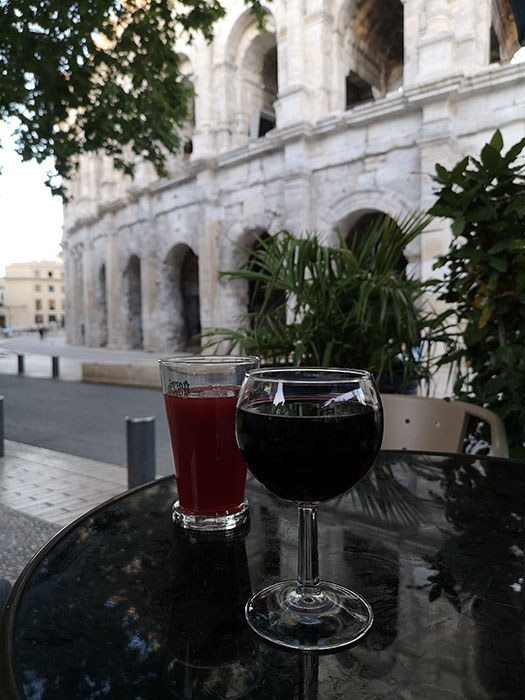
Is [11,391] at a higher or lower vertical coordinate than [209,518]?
lower

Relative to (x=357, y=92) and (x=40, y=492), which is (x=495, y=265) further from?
(x=357, y=92)

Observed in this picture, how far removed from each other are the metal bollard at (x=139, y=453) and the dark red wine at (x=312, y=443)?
337 centimetres

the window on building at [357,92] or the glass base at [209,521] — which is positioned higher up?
the window on building at [357,92]

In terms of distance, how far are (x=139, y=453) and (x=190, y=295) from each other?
58.7 ft

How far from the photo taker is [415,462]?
1362mm

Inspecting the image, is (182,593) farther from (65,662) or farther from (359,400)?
(359,400)

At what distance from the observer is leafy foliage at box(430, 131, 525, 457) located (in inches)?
95.2

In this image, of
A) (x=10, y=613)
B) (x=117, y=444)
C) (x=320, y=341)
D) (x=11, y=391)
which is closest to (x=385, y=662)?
(x=10, y=613)

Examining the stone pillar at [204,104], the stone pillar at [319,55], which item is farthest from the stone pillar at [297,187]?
the stone pillar at [204,104]

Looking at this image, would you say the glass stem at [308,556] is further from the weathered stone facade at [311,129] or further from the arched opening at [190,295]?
the arched opening at [190,295]

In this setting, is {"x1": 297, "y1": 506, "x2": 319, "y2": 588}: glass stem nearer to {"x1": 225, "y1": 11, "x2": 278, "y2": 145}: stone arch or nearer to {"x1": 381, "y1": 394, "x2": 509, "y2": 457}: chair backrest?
{"x1": 381, "y1": 394, "x2": 509, "y2": 457}: chair backrest

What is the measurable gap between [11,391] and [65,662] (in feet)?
35.5

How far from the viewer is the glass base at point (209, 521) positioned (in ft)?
2.97

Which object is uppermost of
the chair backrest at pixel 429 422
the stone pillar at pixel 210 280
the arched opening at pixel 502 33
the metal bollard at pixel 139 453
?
the arched opening at pixel 502 33
